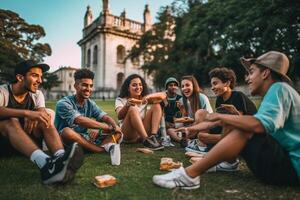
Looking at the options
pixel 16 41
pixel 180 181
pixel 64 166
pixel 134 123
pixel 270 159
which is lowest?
pixel 180 181

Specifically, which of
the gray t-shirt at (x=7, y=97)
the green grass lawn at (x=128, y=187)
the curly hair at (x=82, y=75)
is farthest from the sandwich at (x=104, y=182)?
the curly hair at (x=82, y=75)

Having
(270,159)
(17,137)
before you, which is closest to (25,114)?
(17,137)

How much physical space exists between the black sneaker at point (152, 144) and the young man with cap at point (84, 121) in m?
0.71

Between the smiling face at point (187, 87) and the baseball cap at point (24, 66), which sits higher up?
the baseball cap at point (24, 66)

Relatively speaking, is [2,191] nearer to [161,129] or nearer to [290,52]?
[161,129]

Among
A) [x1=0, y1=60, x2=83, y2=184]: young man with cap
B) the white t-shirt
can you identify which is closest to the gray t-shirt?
[x1=0, y1=60, x2=83, y2=184]: young man with cap

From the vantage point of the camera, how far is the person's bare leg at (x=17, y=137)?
→ 3170mm

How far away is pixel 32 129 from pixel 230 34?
21481mm

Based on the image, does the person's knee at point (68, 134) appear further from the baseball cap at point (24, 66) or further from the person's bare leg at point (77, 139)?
the baseball cap at point (24, 66)

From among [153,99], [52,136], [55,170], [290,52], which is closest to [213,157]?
[55,170]

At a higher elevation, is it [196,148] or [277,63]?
[277,63]

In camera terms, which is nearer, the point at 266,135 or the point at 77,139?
the point at 266,135

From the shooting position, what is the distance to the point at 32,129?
376cm

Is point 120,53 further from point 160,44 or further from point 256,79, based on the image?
point 256,79
